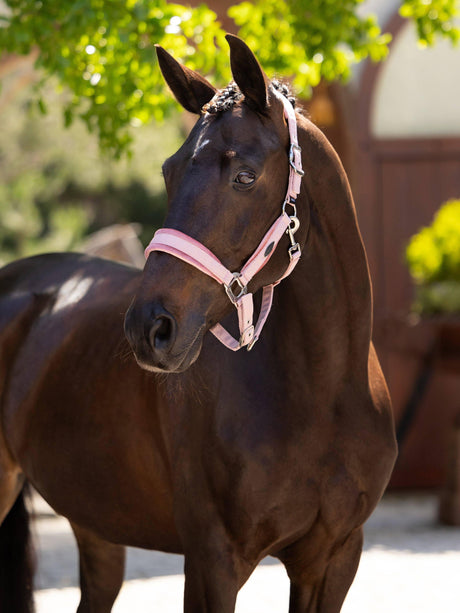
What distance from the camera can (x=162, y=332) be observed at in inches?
77.8

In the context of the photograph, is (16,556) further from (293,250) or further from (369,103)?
(369,103)

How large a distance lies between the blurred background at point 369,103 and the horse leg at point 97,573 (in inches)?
59.3

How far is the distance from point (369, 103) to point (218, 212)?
5710 mm

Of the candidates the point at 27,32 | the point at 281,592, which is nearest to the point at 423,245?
the point at 281,592

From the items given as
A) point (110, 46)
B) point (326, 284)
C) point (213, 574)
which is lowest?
point (213, 574)

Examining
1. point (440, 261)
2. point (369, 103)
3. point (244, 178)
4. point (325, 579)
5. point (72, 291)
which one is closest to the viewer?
point (244, 178)

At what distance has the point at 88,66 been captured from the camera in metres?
4.35

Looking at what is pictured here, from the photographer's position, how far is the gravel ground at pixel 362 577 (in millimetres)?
4539

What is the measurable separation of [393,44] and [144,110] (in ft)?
12.2

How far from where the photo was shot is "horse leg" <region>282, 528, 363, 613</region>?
249 centimetres

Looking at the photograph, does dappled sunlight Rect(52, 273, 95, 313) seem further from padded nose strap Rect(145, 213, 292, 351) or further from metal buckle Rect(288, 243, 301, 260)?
metal buckle Rect(288, 243, 301, 260)

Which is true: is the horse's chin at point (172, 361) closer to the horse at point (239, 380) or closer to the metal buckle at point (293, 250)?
the horse at point (239, 380)

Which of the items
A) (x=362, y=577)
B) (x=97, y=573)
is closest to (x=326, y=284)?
(x=97, y=573)

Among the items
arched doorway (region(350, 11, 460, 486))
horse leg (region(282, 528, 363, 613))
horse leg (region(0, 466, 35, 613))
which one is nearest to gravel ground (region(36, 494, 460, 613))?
horse leg (region(0, 466, 35, 613))
